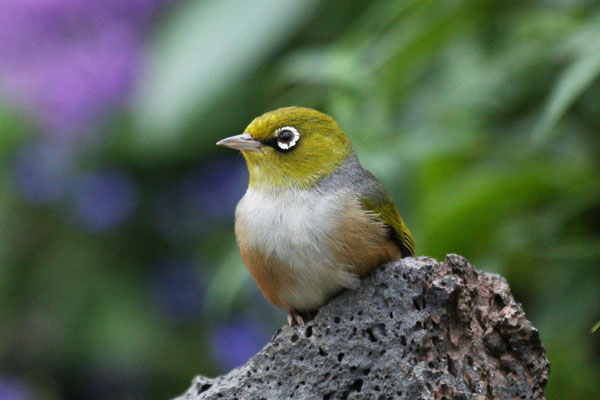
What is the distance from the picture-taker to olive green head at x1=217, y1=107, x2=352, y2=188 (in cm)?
366

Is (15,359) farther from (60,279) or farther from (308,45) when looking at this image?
(308,45)

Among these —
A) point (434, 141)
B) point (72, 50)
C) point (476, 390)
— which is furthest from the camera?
point (72, 50)

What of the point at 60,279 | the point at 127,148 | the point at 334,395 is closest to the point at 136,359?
the point at 60,279

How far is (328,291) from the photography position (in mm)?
3420

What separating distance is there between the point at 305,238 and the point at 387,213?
412 millimetres

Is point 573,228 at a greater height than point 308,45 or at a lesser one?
lesser

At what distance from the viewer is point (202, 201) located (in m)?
7.30

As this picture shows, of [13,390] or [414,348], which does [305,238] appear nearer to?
[414,348]

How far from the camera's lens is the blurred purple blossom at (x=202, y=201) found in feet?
23.7

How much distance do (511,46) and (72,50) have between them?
3.68 meters

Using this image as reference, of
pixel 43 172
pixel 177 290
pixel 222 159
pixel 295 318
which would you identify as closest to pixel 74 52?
pixel 43 172

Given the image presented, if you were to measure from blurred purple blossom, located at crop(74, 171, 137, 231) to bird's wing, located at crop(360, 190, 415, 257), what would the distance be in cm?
365

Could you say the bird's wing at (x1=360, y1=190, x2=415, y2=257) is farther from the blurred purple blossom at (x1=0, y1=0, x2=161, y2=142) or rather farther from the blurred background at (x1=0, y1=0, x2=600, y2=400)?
the blurred purple blossom at (x1=0, y1=0, x2=161, y2=142)

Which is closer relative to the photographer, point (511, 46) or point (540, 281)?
point (540, 281)
